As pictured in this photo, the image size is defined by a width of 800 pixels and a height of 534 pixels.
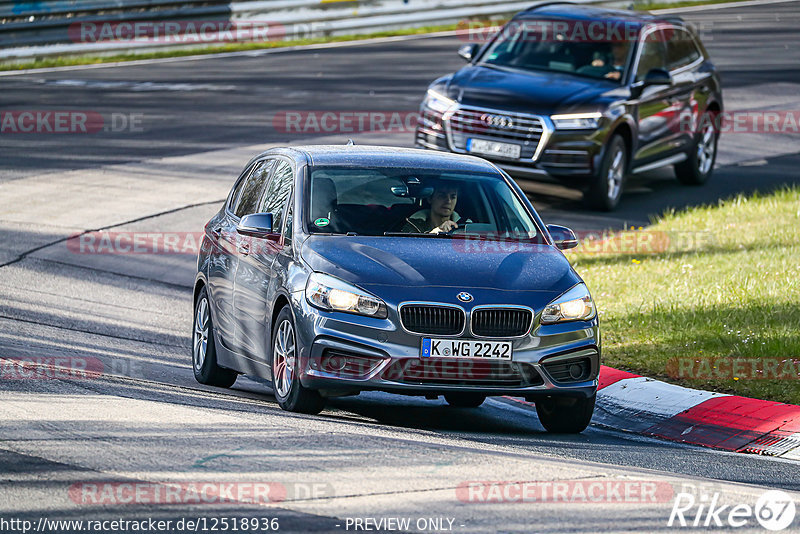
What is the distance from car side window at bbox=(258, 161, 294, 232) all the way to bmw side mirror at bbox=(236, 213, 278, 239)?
12 cm

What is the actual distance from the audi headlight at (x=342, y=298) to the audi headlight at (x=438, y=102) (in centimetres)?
878

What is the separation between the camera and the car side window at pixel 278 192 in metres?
9.41

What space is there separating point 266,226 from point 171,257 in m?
5.92

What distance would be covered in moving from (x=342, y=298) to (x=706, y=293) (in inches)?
196

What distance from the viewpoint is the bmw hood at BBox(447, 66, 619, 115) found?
54.5 feet

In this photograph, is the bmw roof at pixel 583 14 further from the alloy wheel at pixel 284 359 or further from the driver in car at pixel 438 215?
the alloy wheel at pixel 284 359

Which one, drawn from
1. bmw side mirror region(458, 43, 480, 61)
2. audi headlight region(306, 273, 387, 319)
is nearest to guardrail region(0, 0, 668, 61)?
bmw side mirror region(458, 43, 480, 61)

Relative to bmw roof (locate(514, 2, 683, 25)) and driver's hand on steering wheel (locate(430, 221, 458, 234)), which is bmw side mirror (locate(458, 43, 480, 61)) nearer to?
bmw roof (locate(514, 2, 683, 25))

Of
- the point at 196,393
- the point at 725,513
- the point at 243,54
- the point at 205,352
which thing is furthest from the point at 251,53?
the point at 725,513

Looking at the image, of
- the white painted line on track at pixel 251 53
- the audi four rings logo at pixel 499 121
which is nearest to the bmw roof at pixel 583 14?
the audi four rings logo at pixel 499 121

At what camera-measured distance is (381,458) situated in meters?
6.98

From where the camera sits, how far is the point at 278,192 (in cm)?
963

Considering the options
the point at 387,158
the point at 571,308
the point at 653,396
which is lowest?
the point at 653,396

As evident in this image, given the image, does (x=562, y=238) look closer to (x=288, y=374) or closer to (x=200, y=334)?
(x=288, y=374)
